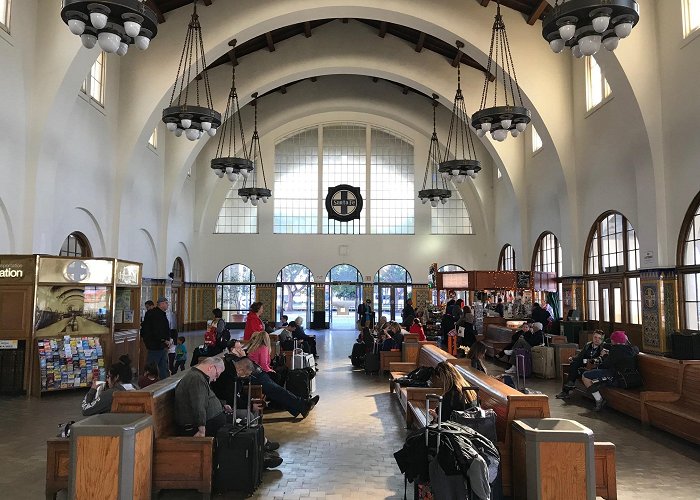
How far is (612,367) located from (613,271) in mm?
6261

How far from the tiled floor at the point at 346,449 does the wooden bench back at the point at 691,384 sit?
1.74 feet

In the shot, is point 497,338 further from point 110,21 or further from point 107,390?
point 110,21

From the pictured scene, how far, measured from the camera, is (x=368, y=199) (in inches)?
966

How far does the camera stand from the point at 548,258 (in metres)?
17.2

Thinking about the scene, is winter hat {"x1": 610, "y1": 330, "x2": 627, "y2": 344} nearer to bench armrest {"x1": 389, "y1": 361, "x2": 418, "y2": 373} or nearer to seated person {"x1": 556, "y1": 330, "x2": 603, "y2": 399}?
seated person {"x1": 556, "y1": 330, "x2": 603, "y2": 399}

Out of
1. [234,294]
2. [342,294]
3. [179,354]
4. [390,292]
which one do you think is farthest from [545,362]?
[234,294]

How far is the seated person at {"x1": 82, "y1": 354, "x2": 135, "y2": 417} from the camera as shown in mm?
5078

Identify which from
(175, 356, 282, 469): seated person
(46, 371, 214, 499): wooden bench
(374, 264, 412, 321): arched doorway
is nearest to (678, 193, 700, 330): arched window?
(175, 356, 282, 469): seated person

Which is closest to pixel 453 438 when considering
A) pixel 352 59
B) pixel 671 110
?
pixel 671 110

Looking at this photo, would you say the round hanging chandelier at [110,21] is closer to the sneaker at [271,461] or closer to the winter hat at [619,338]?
the sneaker at [271,461]

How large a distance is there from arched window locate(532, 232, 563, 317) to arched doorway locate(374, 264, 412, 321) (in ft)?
23.6

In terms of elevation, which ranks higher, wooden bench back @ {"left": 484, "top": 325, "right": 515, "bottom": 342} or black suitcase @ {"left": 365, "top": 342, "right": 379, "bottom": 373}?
wooden bench back @ {"left": 484, "top": 325, "right": 515, "bottom": 342}

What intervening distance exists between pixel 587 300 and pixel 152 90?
12.9 meters

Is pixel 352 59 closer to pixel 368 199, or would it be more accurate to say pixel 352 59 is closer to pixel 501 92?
pixel 501 92
